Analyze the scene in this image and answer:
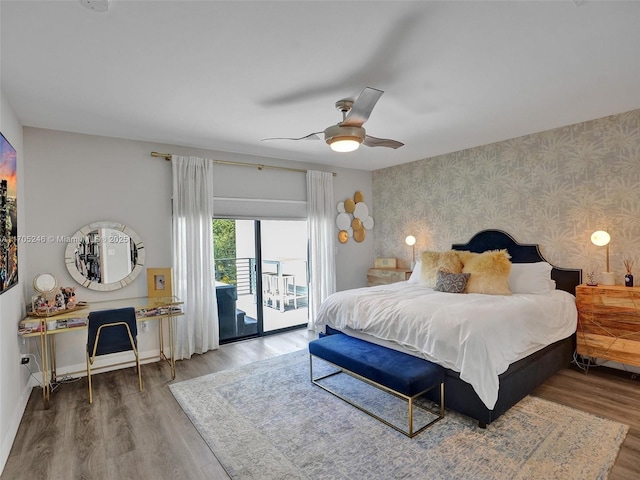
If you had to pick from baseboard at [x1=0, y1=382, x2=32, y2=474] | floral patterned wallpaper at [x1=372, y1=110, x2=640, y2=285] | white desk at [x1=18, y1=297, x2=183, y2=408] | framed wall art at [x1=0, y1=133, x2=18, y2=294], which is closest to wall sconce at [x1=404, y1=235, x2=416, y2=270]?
floral patterned wallpaper at [x1=372, y1=110, x2=640, y2=285]

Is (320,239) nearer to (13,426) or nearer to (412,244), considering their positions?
(412,244)

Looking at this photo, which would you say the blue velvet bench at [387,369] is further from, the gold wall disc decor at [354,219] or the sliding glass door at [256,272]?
the gold wall disc decor at [354,219]

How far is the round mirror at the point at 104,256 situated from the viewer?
12.0 feet

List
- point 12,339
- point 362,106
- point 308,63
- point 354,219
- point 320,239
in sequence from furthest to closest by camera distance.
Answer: point 354,219, point 320,239, point 12,339, point 362,106, point 308,63

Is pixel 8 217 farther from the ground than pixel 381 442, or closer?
farther from the ground

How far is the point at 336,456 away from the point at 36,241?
346 centimetres

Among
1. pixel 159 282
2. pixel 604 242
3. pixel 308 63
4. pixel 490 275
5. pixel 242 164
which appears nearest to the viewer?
pixel 308 63

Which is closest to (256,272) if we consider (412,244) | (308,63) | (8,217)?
(412,244)

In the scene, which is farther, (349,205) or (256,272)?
(349,205)

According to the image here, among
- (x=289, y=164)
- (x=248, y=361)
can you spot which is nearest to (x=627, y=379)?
(x=248, y=361)

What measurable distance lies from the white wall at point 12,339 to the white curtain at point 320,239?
11.0ft

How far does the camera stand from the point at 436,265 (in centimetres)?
421

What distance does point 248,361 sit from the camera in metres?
4.02

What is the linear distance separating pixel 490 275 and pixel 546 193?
1248 millimetres
